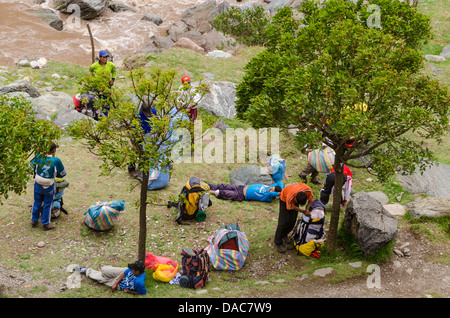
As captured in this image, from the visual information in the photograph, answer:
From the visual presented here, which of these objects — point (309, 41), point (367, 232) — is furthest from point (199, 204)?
point (309, 41)

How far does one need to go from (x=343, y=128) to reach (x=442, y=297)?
2.95 m

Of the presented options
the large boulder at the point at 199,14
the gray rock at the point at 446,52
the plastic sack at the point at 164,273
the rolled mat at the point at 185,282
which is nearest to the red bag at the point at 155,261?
the plastic sack at the point at 164,273

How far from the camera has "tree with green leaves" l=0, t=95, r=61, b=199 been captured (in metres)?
5.25

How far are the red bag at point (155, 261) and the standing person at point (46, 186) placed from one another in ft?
6.75

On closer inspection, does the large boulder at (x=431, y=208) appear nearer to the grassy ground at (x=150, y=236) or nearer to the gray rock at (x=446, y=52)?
the grassy ground at (x=150, y=236)

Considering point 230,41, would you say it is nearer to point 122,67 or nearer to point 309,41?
point 122,67

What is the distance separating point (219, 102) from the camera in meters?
13.9

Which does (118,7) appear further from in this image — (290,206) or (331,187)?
(290,206)

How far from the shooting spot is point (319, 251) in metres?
7.66

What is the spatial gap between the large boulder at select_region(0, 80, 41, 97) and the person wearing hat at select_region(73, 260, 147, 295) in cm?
814

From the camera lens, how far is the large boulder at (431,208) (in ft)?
27.6

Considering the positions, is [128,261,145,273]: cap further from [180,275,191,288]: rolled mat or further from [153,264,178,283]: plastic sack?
[180,275,191,288]: rolled mat

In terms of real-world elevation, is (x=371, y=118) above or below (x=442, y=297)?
above

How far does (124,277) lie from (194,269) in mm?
1095
